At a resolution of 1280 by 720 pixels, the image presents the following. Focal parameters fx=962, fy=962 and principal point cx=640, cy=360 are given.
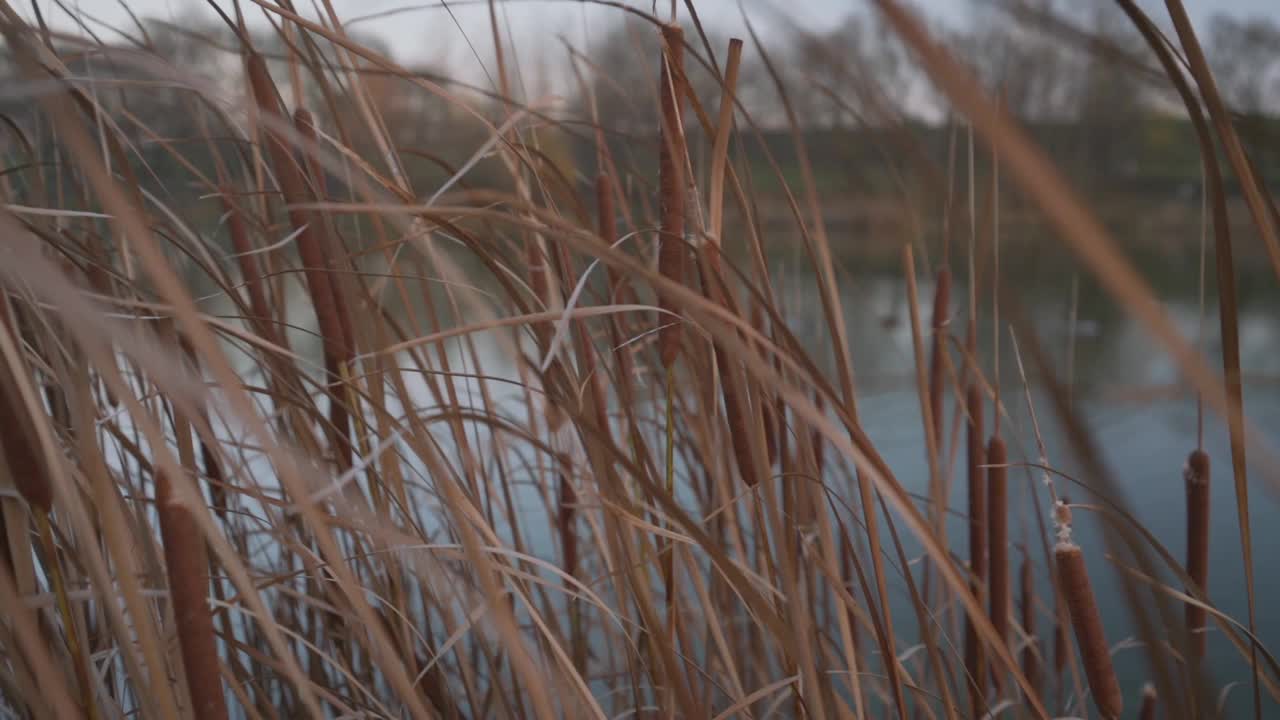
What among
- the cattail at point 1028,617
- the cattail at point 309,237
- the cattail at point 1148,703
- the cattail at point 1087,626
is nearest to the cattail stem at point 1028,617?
the cattail at point 1028,617

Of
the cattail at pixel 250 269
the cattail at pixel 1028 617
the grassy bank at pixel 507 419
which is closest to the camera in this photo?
the grassy bank at pixel 507 419

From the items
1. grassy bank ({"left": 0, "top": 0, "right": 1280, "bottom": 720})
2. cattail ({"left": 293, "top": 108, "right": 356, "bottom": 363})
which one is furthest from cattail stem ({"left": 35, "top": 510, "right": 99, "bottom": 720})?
cattail ({"left": 293, "top": 108, "right": 356, "bottom": 363})

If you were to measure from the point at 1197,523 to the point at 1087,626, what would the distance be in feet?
0.68

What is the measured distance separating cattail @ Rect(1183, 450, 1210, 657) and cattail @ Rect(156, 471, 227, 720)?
1.44 ft

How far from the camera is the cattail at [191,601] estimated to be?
0.21 m

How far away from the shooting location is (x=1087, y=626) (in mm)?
311

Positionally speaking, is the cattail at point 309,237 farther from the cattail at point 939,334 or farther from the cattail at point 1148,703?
the cattail at point 1148,703

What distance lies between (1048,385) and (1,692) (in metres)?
0.54

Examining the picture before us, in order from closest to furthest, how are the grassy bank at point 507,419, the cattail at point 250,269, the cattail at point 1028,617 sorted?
the grassy bank at point 507,419, the cattail at point 250,269, the cattail at point 1028,617

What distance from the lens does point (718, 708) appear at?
659 millimetres

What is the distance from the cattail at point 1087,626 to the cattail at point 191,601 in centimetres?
24

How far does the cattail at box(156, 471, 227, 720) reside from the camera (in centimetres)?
21

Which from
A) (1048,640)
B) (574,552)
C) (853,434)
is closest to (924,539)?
(853,434)

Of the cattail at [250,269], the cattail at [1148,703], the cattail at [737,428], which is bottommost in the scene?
the cattail at [1148,703]
